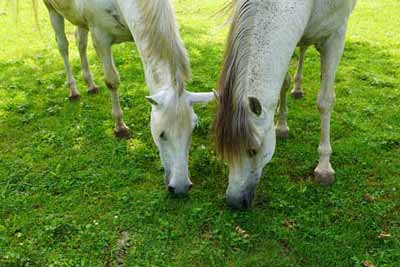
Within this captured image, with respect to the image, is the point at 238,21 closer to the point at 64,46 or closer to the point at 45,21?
the point at 64,46

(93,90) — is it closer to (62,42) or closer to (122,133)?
(62,42)

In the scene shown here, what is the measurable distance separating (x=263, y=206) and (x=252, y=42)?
162 cm

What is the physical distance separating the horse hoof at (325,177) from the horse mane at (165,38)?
1766mm

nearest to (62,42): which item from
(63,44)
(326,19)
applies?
(63,44)

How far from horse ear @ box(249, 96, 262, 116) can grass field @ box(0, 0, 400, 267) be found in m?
1.02

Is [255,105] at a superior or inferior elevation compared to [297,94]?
superior

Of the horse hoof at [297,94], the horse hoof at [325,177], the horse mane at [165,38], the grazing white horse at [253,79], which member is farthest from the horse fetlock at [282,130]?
the horse mane at [165,38]

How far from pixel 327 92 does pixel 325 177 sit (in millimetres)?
883

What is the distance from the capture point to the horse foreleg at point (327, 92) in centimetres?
393

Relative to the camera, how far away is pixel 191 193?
4.18 metres

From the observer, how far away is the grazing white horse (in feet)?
10.5

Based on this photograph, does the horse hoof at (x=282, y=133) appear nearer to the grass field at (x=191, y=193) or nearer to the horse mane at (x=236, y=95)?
the grass field at (x=191, y=193)

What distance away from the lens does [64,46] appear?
20.3 feet

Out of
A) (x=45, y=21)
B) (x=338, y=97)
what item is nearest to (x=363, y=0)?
(x=338, y=97)
